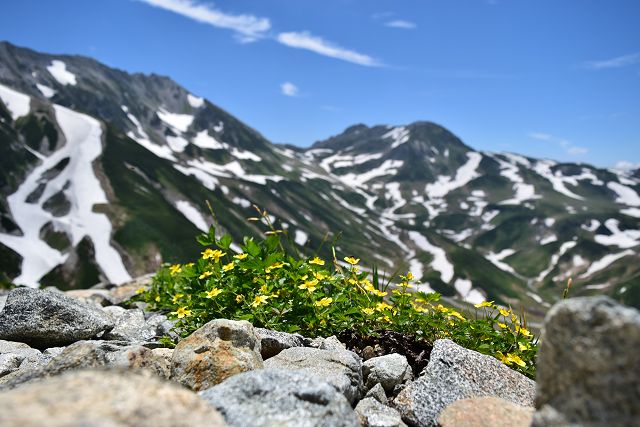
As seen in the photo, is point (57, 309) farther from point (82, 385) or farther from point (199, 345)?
point (82, 385)

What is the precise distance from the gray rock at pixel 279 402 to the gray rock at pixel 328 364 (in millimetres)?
1331

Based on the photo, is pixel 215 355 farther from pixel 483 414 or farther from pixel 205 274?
pixel 483 414

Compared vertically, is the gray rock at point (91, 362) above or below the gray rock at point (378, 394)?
above

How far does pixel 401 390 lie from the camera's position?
279 inches

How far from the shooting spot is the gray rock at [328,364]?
6.41m

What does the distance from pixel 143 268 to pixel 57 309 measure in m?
156

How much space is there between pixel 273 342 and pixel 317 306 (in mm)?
1131

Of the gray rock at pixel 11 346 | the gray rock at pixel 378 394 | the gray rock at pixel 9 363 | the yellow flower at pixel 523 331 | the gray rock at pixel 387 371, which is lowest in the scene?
the gray rock at pixel 11 346

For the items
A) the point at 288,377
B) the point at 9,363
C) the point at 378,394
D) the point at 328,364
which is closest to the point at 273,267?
the point at 328,364

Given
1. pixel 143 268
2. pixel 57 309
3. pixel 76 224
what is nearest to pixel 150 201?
pixel 76 224

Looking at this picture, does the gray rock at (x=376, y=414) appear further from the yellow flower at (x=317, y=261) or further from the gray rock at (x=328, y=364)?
the yellow flower at (x=317, y=261)

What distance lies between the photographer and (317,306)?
869 centimetres

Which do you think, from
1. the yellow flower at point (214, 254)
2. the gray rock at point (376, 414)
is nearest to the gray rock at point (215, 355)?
the gray rock at point (376, 414)

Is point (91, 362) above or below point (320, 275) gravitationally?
below
